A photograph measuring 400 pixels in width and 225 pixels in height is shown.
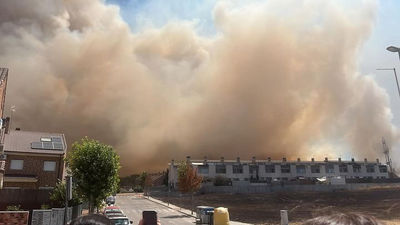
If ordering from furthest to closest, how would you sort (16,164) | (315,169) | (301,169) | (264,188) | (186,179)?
1. (315,169)
2. (301,169)
3. (264,188)
4. (186,179)
5. (16,164)

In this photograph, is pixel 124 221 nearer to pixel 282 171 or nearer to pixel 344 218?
pixel 344 218

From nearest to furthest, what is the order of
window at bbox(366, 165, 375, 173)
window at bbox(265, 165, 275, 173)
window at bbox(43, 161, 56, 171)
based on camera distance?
1. window at bbox(43, 161, 56, 171)
2. window at bbox(265, 165, 275, 173)
3. window at bbox(366, 165, 375, 173)

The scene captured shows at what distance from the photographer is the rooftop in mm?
45812

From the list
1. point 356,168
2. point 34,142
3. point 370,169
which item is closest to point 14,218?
point 34,142

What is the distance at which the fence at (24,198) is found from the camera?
3203 cm

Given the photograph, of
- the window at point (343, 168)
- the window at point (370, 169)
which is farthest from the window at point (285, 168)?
the window at point (370, 169)

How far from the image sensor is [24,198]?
32.5 metres

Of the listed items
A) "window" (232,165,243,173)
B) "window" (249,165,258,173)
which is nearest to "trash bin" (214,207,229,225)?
"window" (232,165,243,173)

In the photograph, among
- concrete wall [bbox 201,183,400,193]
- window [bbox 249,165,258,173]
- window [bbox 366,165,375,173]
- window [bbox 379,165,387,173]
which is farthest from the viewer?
window [bbox 379,165,387,173]

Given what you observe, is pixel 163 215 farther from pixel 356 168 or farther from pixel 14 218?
pixel 356 168

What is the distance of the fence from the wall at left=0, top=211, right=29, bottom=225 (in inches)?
533

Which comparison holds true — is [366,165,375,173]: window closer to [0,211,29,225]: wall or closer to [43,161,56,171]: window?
[43,161,56,171]: window

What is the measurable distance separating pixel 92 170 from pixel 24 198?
803 cm

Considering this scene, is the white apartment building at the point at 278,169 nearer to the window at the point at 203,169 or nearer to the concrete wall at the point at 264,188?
the window at the point at 203,169
